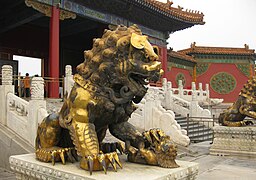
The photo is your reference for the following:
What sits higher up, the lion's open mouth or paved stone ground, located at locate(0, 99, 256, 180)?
the lion's open mouth

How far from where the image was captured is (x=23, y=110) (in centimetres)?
556

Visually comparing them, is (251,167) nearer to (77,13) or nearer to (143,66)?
(143,66)

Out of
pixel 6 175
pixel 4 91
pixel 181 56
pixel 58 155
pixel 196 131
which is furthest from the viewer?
pixel 181 56

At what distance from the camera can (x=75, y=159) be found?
2340 millimetres

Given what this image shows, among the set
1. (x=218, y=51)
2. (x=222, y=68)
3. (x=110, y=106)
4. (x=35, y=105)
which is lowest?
(x=35, y=105)

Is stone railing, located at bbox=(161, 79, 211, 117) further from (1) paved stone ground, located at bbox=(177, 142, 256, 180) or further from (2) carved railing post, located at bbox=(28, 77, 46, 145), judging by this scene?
(2) carved railing post, located at bbox=(28, 77, 46, 145)

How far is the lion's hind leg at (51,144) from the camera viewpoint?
2306 mm

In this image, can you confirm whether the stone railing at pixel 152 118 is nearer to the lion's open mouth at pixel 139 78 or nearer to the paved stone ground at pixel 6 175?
the paved stone ground at pixel 6 175

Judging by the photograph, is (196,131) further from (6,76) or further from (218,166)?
(6,76)

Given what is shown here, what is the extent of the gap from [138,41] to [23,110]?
13.8ft

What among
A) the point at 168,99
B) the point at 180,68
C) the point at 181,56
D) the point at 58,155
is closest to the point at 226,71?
the point at 180,68

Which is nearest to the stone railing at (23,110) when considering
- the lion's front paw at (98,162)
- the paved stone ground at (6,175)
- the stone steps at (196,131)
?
the paved stone ground at (6,175)

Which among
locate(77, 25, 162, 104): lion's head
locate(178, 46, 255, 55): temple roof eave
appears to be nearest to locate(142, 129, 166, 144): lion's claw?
locate(77, 25, 162, 104): lion's head

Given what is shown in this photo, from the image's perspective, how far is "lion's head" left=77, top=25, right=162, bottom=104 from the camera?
80.5 inches
